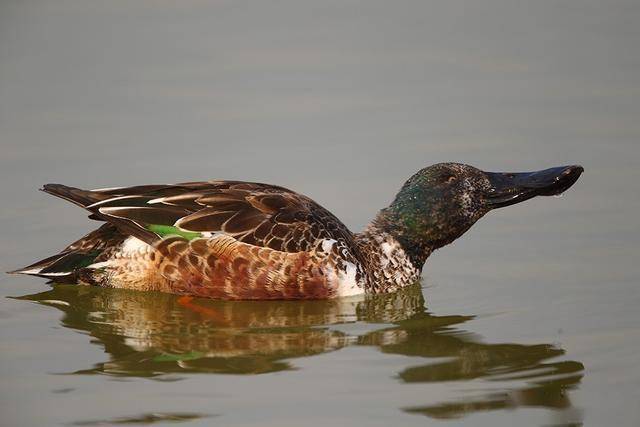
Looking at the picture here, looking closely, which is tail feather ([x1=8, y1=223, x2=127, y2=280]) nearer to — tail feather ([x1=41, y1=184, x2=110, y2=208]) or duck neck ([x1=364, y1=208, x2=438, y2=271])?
tail feather ([x1=41, y1=184, x2=110, y2=208])

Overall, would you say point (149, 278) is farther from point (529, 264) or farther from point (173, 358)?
point (529, 264)

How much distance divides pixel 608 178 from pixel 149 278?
411 centimetres

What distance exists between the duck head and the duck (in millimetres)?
11

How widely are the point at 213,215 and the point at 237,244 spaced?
28 centimetres

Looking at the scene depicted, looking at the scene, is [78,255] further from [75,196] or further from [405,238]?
[405,238]

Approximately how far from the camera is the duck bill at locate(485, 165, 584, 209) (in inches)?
384

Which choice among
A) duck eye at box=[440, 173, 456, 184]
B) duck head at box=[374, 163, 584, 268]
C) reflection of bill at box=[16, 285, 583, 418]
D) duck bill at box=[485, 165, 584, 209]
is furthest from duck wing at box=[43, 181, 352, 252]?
duck bill at box=[485, 165, 584, 209]

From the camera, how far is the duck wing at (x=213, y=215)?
912cm

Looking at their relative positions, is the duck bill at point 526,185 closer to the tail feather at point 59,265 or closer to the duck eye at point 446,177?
the duck eye at point 446,177

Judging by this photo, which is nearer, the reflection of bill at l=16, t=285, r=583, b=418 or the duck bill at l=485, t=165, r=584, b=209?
the reflection of bill at l=16, t=285, r=583, b=418

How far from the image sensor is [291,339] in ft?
27.2

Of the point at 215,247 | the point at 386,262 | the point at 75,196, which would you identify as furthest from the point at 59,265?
the point at 386,262

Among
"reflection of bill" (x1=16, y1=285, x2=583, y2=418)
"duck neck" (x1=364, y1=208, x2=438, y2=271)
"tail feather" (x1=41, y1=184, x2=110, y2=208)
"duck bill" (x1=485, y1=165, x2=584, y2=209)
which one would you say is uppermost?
"duck bill" (x1=485, y1=165, x2=584, y2=209)

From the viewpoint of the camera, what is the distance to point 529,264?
971 cm
